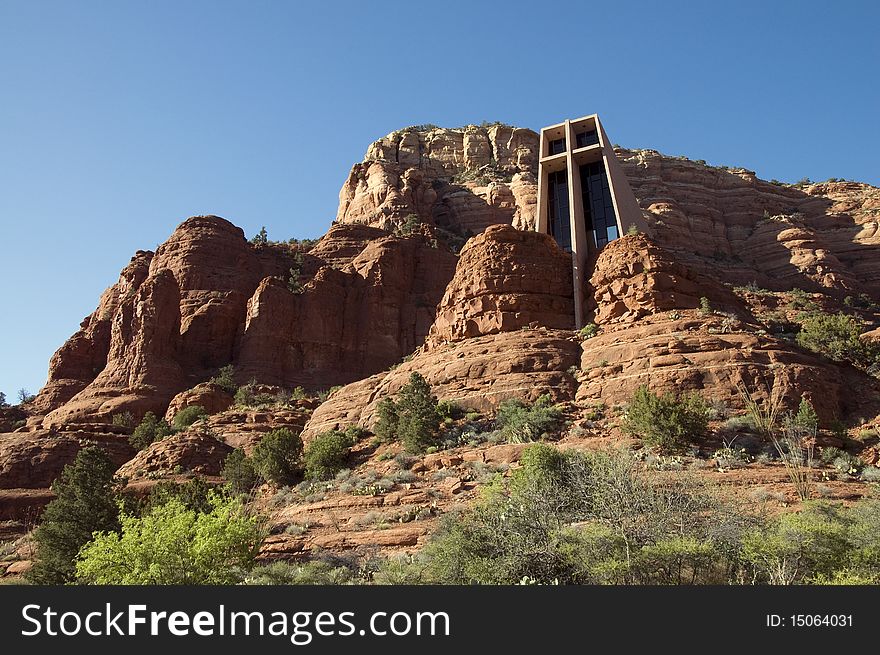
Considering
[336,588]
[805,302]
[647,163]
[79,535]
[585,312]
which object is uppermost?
[647,163]

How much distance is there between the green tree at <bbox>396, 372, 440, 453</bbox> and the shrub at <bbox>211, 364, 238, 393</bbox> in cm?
2132

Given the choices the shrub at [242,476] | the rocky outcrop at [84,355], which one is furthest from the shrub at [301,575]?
the rocky outcrop at [84,355]

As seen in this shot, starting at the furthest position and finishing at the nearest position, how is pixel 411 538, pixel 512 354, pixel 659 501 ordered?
pixel 512 354 < pixel 411 538 < pixel 659 501

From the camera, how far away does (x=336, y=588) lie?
8180 mm

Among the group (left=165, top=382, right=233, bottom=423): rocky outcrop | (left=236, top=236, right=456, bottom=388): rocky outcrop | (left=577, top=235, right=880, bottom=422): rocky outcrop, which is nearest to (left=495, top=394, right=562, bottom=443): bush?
(left=577, top=235, right=880, bottom=422): rocky outcrop

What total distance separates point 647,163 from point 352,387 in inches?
2739

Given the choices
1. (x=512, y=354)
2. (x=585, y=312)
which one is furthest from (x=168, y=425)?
(x=585, y=312)

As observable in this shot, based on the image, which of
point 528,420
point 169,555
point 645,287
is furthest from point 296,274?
point 169,555

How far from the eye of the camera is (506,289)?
33.1m

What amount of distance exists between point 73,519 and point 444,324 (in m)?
19.2

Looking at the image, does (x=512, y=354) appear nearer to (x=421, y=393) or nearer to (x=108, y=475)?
(x=421, y=393)

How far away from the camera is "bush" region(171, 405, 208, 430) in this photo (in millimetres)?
39000

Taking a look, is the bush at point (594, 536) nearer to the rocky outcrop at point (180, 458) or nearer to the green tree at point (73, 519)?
the green tree at point (73, 519)

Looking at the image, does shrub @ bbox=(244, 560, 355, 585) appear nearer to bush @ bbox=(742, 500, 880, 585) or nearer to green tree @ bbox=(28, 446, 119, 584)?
bush @ bbox=(742, 500, 880, 585)
